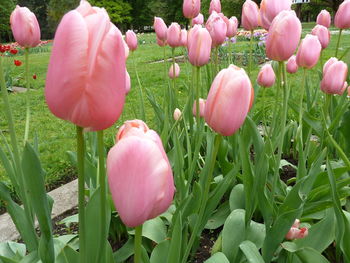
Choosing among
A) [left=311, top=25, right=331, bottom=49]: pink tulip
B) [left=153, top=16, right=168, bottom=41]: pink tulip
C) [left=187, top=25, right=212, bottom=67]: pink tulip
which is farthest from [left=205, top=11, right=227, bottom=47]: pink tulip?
[left=311, top=25, right=331, bottom=49]: pink tulip

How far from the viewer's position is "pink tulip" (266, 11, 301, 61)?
1.04 m

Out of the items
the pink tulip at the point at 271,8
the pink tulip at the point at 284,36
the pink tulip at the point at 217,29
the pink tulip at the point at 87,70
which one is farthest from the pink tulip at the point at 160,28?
the pink tulip at the point at 87,70

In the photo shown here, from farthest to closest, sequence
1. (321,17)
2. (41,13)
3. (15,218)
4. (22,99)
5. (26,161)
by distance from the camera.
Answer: (41,13)
(22,99)
(321,17)
(15,218)
(26,161)

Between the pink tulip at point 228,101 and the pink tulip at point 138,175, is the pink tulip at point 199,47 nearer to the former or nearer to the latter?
the pink tulip at point 228,101

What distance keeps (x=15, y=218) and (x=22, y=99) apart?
432 centimetres

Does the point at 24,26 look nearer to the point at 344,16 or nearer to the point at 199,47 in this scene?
the point at 199,47

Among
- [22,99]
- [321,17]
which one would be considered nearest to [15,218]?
[321,17]

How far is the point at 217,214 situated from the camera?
162cm

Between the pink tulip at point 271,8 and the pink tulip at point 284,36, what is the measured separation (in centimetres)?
26

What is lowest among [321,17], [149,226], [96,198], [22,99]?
[22,99]

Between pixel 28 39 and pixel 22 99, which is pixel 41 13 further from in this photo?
pixel 28 39

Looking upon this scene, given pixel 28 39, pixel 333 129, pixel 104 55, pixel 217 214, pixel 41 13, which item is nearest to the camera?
pixel 104 55

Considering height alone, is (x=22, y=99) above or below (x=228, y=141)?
below

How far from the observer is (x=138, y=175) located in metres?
0.57
